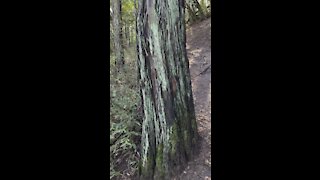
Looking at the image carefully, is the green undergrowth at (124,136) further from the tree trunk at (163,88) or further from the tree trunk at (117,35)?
the tree trunk at (117,35)

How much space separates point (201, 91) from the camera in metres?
7.70

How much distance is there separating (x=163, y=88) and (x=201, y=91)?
369cm

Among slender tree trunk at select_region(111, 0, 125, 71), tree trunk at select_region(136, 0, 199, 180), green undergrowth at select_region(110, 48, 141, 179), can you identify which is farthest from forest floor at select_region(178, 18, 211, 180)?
slender tree trunk at select_region(111, 0, 125, 71)

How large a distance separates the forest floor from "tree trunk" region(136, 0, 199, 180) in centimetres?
24

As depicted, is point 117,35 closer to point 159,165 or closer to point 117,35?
point 117,35

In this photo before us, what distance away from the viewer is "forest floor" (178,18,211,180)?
469cm

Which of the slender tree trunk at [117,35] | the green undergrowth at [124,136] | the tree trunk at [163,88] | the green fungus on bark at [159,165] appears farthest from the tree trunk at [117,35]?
the green fungus on bark at [159,165]

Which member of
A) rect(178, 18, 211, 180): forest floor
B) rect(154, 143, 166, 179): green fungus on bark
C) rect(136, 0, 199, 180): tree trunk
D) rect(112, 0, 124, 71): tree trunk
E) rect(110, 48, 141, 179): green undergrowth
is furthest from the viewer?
rect(112, 0, 124, 71): tree trunk

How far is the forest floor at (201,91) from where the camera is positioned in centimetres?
469

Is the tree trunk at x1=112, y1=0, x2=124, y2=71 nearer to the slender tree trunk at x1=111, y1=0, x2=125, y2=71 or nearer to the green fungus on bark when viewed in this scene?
the slender tree trunk at x1=111, y1=0, x2=125, y2=71
